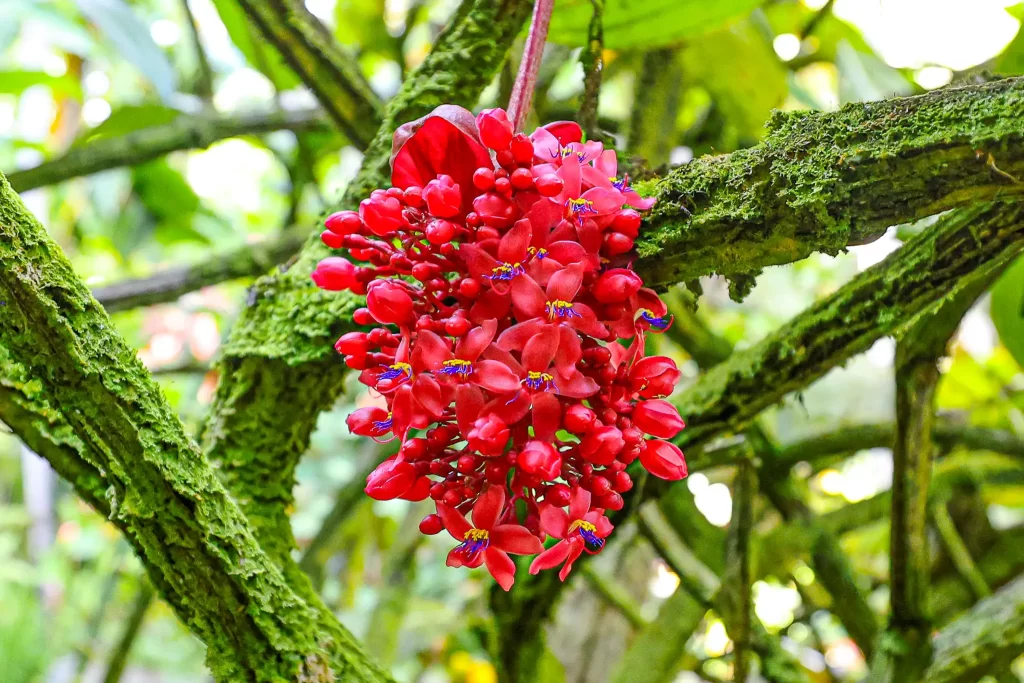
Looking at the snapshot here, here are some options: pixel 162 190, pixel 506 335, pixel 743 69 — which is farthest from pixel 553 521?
pixel 162 190

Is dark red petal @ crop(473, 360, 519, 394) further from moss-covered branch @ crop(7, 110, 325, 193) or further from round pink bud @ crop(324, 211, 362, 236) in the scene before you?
moss-covered branch @ crop(7, 110, 325, 193)

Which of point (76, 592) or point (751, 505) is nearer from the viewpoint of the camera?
point (751, 505)

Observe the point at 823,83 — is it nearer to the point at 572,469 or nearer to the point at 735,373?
the point at 735,373

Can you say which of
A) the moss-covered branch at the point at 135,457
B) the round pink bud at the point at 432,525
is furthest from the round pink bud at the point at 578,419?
the moss-covered branch at the point at 135,457

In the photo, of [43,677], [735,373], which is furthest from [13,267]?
[43,677]

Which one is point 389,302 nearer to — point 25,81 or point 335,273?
point 335,273

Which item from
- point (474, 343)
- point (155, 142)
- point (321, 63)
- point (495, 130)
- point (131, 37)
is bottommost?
point (474, 343)
